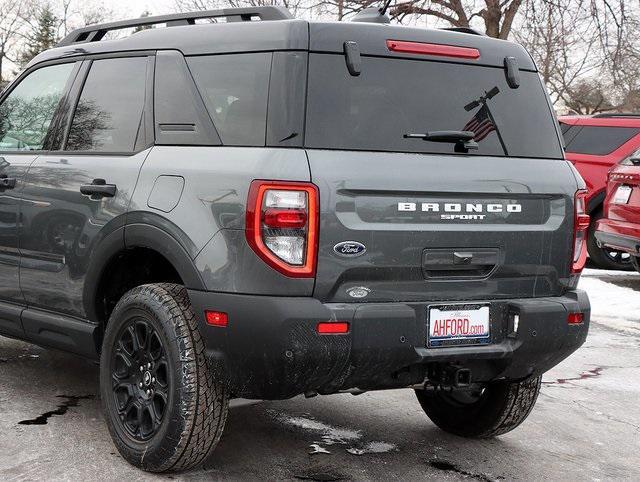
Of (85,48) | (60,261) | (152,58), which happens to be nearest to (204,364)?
(60,261)

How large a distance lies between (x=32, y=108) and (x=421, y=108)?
228cm

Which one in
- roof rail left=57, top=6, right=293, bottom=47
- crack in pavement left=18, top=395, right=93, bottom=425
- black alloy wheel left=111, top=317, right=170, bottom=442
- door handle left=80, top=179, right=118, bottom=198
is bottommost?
crack in pavement left=18, top=395, right=93, bottom=425

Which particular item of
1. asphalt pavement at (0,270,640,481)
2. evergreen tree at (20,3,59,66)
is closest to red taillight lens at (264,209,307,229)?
asphalt pavement at (0,270,640,481)

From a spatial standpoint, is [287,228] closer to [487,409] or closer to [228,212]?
[228,212]

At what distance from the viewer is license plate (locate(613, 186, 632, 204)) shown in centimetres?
957

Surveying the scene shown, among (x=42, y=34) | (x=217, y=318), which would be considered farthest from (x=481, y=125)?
(x=42, y=34)

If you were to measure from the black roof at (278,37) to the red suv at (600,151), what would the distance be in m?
8.17

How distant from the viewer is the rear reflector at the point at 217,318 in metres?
3.60

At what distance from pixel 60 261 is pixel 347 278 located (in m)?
1.58

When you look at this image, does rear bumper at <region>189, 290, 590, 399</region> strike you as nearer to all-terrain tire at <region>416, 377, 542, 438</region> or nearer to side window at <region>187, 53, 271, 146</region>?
all-terrain tire at <region>416, 377, 542, 438</region>

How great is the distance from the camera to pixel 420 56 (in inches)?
155

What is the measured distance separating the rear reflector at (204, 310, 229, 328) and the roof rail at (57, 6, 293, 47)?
1304 mm

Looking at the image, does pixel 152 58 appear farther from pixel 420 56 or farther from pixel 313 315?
pixel 313 315

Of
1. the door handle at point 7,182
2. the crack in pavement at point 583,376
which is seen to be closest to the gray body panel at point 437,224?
the door handle at point 7,182
